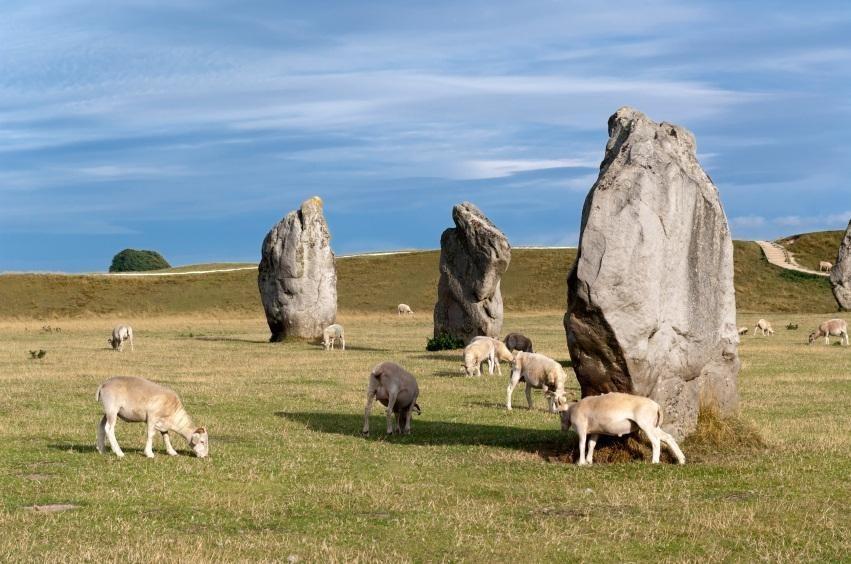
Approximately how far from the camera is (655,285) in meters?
15.6

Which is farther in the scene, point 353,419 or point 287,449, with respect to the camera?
point 353,419

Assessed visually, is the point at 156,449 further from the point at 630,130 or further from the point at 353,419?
the point at 630,130

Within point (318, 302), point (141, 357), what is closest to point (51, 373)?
point (141, 357)

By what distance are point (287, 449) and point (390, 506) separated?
15.1 ft

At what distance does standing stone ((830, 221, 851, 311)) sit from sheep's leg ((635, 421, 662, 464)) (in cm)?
5579

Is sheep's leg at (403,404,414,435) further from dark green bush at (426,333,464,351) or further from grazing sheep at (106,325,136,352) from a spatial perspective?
grazing sheep at (106,325,136,352)

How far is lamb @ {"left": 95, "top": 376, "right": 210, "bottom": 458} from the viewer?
14.7m

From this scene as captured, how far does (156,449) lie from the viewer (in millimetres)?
16188

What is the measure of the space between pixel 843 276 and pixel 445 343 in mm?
37772

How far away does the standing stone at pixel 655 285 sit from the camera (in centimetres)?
1531

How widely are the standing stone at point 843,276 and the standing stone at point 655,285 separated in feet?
174

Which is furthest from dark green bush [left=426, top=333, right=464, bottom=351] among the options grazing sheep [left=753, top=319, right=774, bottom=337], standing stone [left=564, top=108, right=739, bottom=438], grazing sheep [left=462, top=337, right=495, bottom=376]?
standing stone [left=564, top=108, right=739, bottom=438]

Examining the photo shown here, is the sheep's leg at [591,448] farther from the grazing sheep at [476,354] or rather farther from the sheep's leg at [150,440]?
the grazing sheep at [476,354]

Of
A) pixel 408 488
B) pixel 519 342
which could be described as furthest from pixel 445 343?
pixel 408 488
